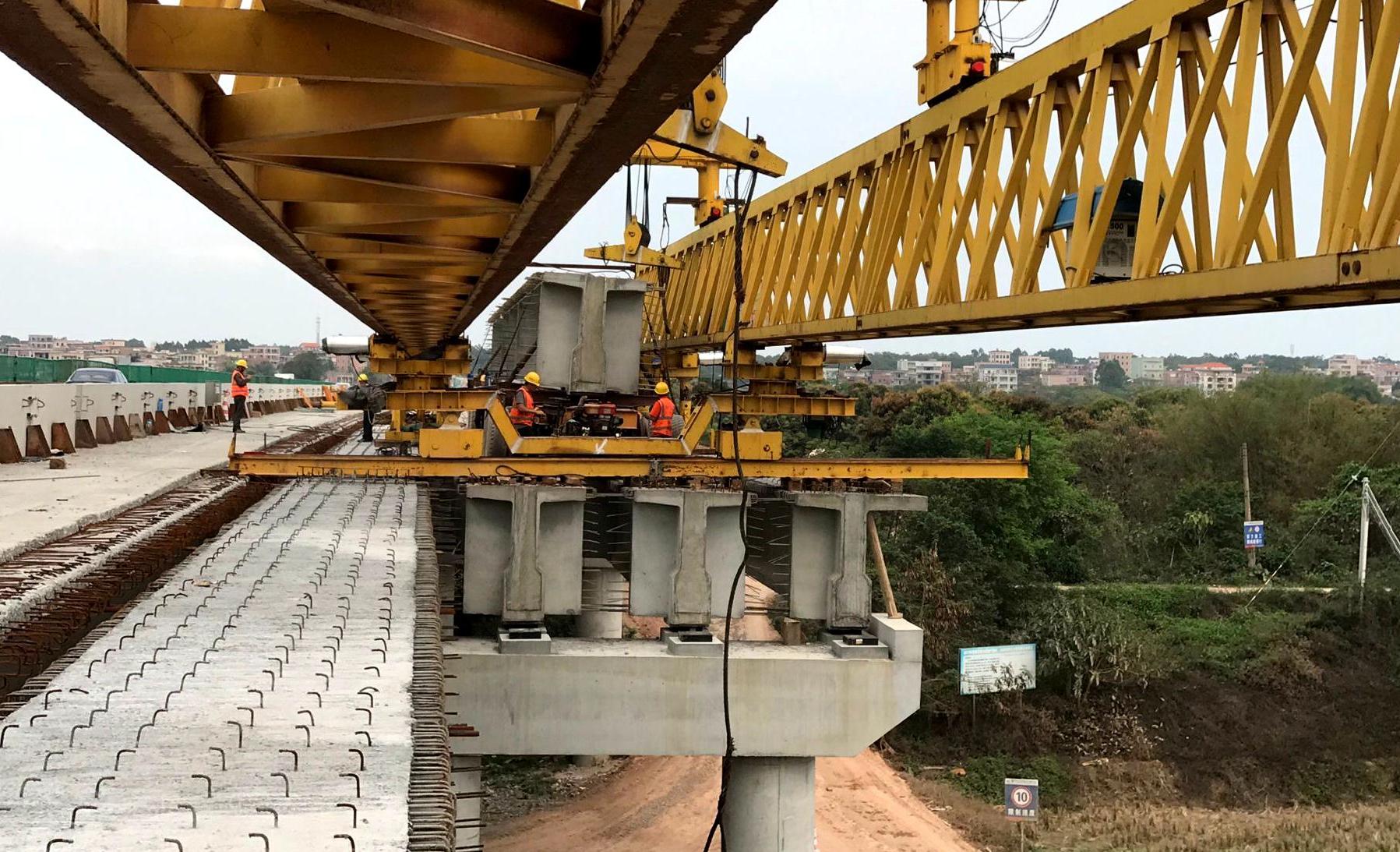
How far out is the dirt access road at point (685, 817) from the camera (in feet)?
74.8

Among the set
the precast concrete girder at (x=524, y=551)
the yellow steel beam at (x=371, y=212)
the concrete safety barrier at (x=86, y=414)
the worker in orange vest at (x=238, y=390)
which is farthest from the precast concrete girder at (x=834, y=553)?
the worker in orange vest at (x=238, y=390)

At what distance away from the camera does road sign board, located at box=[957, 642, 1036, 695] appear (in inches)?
1223

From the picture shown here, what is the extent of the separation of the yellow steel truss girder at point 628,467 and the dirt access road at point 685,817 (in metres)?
11.3

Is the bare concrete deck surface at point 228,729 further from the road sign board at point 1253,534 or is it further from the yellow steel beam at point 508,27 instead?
the road sign board at point 1253,534

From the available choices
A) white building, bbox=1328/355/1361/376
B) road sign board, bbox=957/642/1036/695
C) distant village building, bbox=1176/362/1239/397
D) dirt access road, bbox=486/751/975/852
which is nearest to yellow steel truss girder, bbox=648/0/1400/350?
dirt access road, bbox=486/751/975/852

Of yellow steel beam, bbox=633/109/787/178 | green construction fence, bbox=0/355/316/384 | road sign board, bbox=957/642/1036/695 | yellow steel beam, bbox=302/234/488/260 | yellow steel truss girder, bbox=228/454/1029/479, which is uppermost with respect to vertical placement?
yellow steel beam, bbox=633/109/787/178

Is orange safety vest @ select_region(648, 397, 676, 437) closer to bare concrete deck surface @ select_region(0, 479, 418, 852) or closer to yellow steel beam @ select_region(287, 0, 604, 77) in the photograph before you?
bare concrete deck surface @ select_region(0, 479, 418, 852)

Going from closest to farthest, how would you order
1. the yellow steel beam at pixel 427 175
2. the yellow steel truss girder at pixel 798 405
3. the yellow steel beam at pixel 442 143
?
1. the yellow steel beam at pixel 442 143
2. the yellow steel beam at pixel 427 175
3. the yellow steel truss girder at pixel 798 405

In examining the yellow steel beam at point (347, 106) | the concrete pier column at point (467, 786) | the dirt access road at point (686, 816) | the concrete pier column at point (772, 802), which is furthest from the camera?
the dirt access road at point (686, 816)

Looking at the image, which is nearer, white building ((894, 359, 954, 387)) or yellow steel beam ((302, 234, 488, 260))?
yellow steel beam ((302, 234, 488, 260))

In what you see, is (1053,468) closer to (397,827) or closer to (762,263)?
(762,263)

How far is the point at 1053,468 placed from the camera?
42.2 metres

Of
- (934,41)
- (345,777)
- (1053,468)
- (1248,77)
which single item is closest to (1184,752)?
Answer: (1053,468)

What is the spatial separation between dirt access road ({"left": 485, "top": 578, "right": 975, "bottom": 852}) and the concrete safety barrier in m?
10.7
